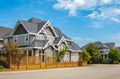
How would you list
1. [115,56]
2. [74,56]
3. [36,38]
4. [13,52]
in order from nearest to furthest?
[13,52], [36,38], [74,56], [115,56]

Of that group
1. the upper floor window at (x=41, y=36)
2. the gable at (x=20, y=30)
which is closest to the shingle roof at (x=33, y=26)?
the gable at (x=20, y=30)

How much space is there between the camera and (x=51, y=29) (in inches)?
2244

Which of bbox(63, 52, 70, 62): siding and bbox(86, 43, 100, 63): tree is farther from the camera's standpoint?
bbox(86, 43, 100, 63): tree

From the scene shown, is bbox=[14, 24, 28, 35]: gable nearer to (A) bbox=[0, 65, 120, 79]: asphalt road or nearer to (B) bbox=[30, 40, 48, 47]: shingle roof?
(B) bbox=[30, 40, 48, 47]: shingle roof

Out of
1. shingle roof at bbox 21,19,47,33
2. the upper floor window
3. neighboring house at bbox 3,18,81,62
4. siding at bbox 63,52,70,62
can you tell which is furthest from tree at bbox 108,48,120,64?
shingle roof at bbox 21,19,47,33

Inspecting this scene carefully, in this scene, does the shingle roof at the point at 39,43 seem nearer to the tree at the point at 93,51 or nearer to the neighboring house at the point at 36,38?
the neighboring house at the point at 36,38

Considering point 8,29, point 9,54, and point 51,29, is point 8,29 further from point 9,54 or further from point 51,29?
A: point 9,54

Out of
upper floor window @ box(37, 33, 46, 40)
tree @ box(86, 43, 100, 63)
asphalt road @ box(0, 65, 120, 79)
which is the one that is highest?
upper floor window @ box(37, 33, 46, 40)

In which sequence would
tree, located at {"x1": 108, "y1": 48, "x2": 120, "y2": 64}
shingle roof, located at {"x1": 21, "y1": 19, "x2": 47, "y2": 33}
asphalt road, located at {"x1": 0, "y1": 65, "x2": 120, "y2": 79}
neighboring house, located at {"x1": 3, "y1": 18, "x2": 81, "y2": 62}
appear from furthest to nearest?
tree, located at {"x1": 108, "y1": 48, "x2": 120, "y2": 64}
shingle roof, located at {"x1": 21, "y1": 19, "x2": 47, "y2": 33}
neighboring house, located at {"x1": 3, "y1": 18, "x2": 81, "y2": 62}
asphalt road, located at {"x1": 0, "y1": 65, "x2": 120, "y2": 79}

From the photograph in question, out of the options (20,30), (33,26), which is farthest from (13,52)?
(33,26)

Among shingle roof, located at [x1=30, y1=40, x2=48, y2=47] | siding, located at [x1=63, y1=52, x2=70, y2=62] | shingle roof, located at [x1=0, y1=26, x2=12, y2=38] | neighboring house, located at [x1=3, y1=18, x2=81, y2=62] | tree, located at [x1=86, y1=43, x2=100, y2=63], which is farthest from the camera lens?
tree, located at [x1=86, y1=43, x2=100, y2=63]

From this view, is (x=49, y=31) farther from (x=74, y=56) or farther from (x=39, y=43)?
(x=74, y=56)

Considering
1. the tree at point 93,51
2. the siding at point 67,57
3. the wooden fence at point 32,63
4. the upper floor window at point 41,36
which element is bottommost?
the wooden fence at point 32,63

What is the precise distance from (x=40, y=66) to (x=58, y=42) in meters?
13.8
